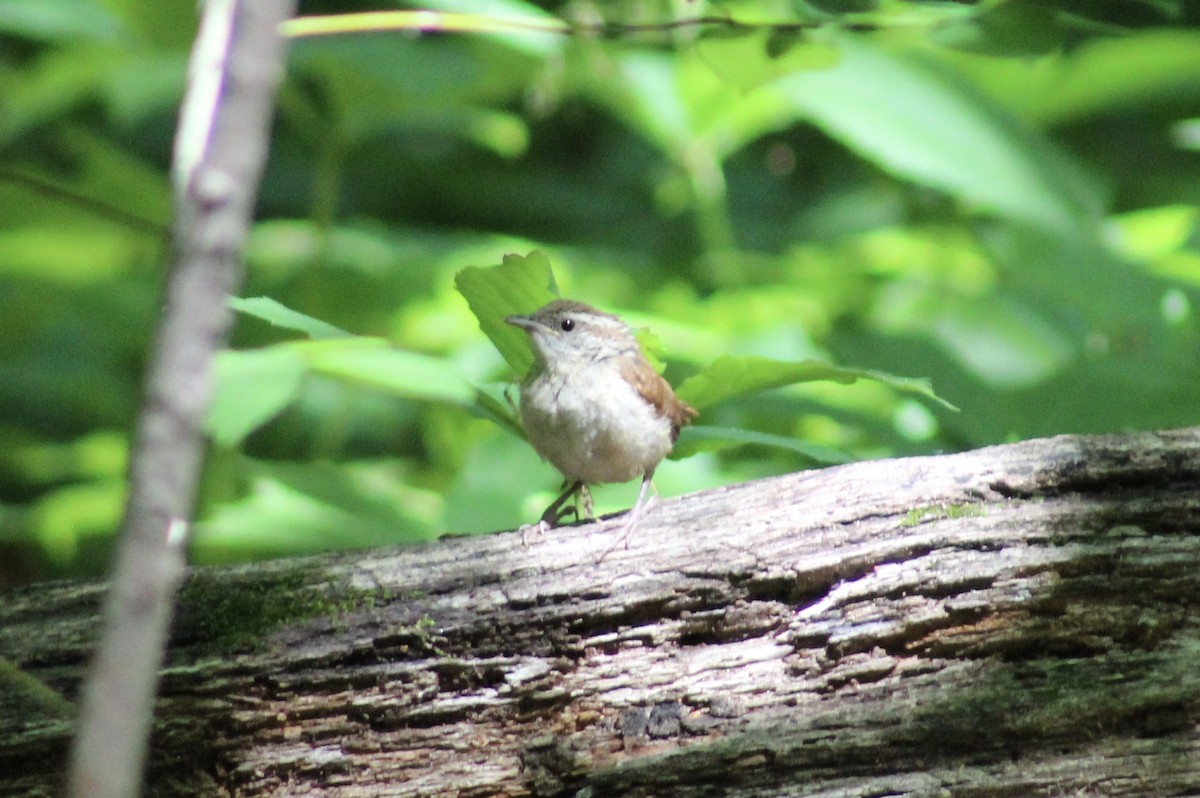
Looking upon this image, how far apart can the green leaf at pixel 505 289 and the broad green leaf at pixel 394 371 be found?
0.20 m

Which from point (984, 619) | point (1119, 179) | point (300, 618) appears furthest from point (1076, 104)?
point (300, 618)

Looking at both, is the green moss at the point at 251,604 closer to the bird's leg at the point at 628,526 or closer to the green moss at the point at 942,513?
the bird's leg at the point at 628,526

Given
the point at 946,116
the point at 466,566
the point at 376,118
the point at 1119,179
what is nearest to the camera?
the point at 466,566

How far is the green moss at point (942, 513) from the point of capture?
214 cm

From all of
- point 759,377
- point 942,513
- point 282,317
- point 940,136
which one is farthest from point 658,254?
point 942,513

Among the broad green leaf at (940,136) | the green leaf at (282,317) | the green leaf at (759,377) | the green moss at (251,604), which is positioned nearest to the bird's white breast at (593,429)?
the green leaf at (759,377)

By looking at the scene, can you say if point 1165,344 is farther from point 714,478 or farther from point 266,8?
point 266,8

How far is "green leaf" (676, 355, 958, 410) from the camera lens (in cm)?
221

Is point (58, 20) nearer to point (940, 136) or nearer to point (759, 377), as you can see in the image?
point (940, 136)

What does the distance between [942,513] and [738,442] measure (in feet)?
1.61

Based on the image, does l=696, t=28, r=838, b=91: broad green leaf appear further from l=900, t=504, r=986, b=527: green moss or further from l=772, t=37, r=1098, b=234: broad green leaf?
l=772, t=37, r=1098, b=234: broad green leaf

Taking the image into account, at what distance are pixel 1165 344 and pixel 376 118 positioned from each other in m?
2.89

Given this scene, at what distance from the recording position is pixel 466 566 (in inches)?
86.8

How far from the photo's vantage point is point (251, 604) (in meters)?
2.18
